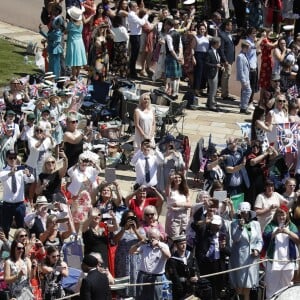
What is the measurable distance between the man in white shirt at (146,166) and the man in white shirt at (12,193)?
198 centimetres

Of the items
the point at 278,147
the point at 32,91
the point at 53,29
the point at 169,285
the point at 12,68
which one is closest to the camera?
the point at 169,285

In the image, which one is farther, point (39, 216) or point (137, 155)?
point (137, 155)

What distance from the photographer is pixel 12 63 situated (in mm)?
26484

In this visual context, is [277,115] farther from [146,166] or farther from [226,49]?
[226,49]

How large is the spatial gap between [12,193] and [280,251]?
4130 mm

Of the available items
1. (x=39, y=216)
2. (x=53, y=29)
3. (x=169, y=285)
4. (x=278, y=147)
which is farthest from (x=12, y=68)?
(x=169, y=285)

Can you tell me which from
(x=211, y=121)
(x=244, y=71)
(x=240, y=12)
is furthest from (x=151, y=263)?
(x=240, y=12)

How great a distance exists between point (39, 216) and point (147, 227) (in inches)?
65.7

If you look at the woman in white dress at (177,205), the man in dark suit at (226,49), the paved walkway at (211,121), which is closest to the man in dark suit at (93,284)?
the woman in white dress at (177,205)

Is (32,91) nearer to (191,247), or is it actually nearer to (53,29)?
(53,29)

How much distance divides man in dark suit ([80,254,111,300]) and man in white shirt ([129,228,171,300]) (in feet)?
4.71

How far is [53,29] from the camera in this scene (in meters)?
23.4

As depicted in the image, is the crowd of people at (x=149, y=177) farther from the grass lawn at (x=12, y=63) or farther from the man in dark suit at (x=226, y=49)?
the grass lawn at (x=12, y=63)

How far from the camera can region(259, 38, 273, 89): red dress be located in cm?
2391
